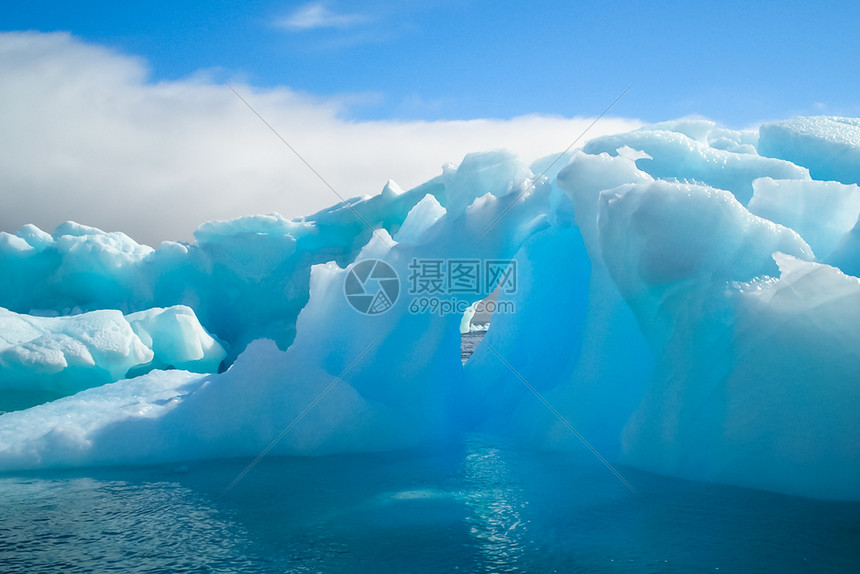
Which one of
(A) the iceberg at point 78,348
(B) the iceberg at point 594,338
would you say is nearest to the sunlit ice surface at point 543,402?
(B) the iceberg at point 594,338

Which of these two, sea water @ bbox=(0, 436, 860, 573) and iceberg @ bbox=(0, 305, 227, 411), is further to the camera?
iceberg @ bbox=(0, 305, 227, 411)

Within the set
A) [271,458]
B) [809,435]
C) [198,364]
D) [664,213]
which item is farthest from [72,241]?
[809,435]

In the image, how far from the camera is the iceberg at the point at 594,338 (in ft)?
13.2

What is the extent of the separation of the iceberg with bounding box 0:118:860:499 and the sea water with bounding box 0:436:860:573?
1.43 ft

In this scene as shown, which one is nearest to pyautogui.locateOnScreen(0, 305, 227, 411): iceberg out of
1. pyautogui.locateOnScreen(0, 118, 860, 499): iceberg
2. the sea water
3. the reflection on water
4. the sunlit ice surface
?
pyautogui.locateOnScreen(0, 118, 860, 499): iceberg

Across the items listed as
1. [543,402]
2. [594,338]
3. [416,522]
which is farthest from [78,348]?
→ [416,522]

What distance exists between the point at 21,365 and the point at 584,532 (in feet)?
27.7

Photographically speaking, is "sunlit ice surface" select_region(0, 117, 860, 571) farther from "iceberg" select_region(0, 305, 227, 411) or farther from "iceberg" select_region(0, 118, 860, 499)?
"iceberg" select_region(0, 305, 227, 411)

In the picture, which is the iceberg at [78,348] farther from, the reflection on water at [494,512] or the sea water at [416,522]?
the reflection on water at [494,512]

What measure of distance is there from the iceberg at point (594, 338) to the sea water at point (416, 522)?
0.44 m

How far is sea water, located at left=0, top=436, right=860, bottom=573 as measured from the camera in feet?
9.74

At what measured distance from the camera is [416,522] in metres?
3.55

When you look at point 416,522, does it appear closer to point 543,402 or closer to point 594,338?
point 543,402

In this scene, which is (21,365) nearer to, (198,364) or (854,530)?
(198,364)
